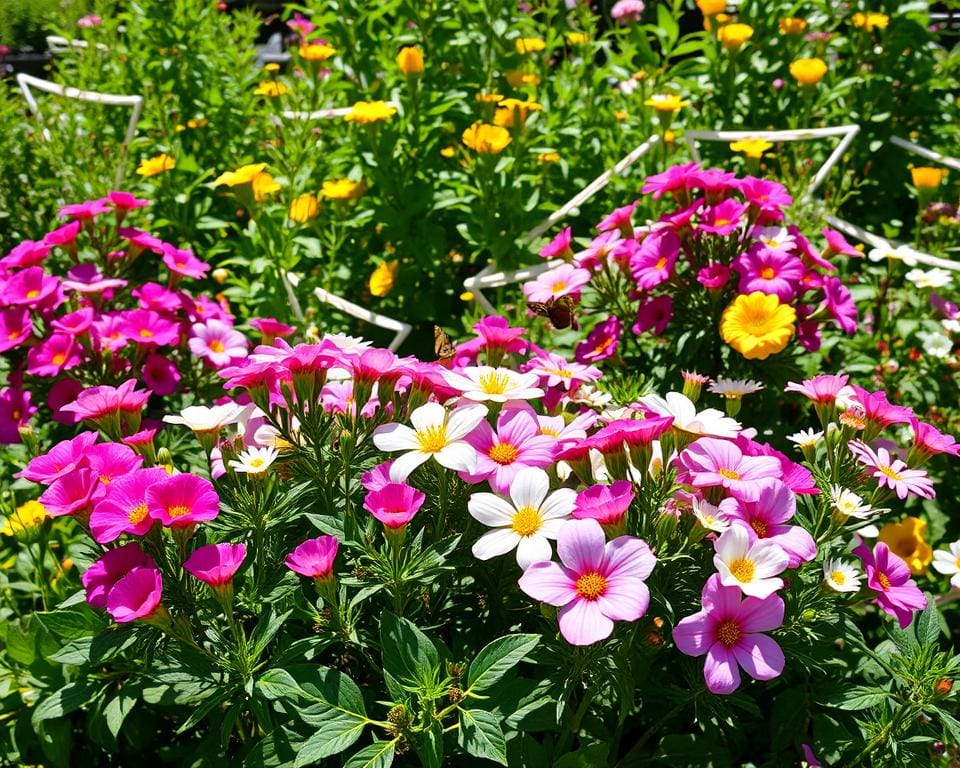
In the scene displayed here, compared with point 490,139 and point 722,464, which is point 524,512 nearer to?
point 722,464

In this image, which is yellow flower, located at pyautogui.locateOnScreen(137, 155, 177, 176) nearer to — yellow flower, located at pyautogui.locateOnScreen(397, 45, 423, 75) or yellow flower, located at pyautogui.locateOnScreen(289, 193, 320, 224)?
yellow flower, located at pyautogui.locateOnScreen(289, 193, 320, 224)

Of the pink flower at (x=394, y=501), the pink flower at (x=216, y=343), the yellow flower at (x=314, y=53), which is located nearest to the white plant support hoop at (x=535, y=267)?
the pink flower at (x=216, y=343)

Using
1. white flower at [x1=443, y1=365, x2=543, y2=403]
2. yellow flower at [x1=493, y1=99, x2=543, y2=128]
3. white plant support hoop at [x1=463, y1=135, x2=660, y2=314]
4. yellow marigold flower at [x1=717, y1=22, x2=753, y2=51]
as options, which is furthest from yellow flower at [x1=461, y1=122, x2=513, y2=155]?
white flower at [x1=443, y1=365, x2=543, y2=403]

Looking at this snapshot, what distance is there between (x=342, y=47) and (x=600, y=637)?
2.29 meters

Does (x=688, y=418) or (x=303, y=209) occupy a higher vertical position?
(x=688, y=418)

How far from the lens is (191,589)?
123 cm

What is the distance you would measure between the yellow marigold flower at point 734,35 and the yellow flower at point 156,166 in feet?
6.18

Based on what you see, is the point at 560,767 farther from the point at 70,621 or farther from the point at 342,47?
the point at 342,47

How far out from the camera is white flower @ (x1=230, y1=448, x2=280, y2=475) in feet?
3.92

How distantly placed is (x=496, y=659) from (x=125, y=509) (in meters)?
0.55

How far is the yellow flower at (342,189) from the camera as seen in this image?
2.44 m

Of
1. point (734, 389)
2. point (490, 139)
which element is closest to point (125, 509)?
point (734, 389)

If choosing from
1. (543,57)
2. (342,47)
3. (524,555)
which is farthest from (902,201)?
(524,555)

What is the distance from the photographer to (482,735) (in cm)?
105
